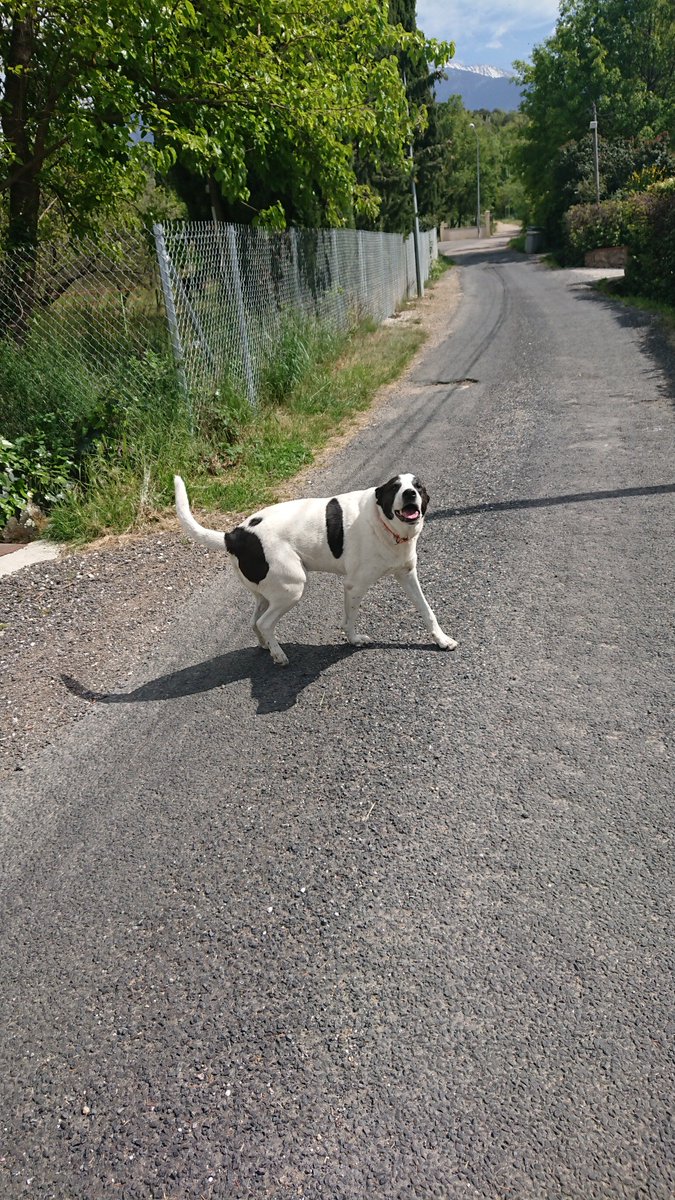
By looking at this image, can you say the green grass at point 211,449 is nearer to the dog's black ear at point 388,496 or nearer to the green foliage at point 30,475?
the green foliage at point 30,475

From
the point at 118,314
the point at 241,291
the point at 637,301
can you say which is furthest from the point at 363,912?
the point at 637,301

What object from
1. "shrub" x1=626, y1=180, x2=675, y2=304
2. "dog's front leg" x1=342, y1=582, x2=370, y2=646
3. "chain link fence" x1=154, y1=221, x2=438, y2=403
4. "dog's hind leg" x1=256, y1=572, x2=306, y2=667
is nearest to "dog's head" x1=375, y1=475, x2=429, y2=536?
"dog's front leg" x1=342, y1=582, x2=370, y2=646

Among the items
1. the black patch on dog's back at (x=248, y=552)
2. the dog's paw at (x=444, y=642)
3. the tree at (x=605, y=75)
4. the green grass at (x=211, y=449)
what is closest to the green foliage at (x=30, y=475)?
the green grass at (x=211, y=449)

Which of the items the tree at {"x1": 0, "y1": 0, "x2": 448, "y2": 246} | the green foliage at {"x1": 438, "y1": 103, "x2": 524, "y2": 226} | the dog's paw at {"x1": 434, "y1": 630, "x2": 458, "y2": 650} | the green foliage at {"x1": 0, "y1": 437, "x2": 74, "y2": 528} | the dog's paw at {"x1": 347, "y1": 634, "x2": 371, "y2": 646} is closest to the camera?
the dog's paw at {"x1": 434, "y1": 630, "x2": 458, "y2": 650}

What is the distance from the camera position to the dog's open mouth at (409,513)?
3.51 m

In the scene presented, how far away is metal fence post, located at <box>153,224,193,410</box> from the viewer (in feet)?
22.7

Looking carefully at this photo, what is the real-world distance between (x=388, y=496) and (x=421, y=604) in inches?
28.0

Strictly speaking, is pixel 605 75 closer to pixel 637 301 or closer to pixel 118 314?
pixel 637 301

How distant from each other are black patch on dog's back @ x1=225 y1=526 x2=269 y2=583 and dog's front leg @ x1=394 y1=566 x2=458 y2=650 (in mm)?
724

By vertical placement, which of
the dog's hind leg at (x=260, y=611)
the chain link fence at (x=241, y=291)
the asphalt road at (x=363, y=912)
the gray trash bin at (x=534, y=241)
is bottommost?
the asphalt road at (x=363, y=912)

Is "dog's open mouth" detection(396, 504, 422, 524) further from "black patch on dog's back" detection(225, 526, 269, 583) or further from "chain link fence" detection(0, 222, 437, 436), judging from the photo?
"chain link fence" detection(0, 222, 437, 436)

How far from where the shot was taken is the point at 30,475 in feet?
21.7

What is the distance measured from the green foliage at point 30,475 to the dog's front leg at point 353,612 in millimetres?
3647

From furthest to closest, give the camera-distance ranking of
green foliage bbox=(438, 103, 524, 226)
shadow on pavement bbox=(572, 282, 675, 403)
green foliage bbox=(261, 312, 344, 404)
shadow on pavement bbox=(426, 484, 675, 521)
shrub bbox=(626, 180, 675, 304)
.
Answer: green foliage bbox=(438, 103, 524, 226) → shrub bbox=(626, 180, 675, 304) → shadow on pavement bbox=(572, 282, 675, 403) → green foliage bbox=(261, 312, 344, 404) → shadow on pavement bbox=(426, 484, 675, 521)
